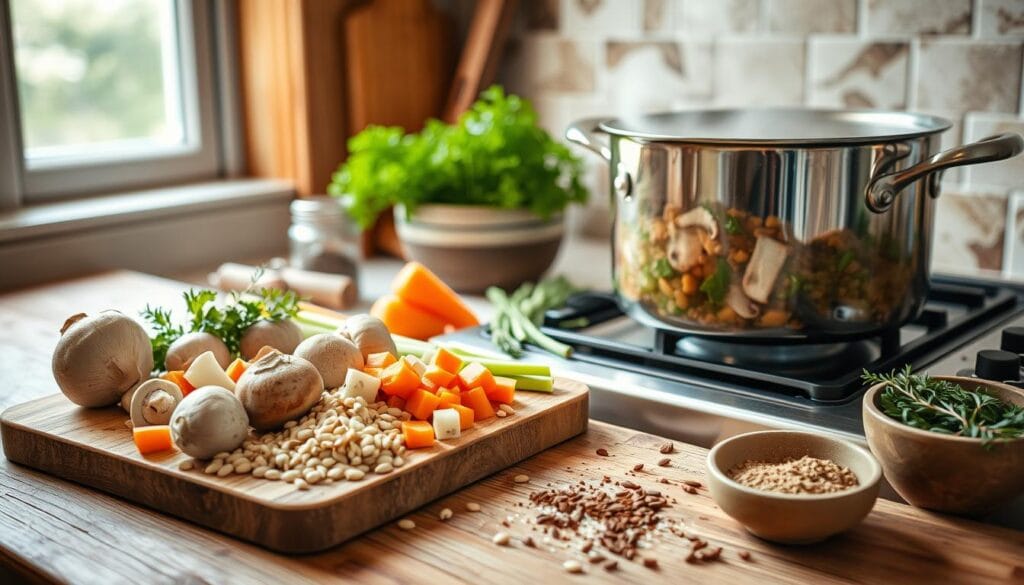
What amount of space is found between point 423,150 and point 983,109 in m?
0.93

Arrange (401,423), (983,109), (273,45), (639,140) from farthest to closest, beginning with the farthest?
1. (273,45)
2. (983,109)
3. (639,140)
4. (401,423)

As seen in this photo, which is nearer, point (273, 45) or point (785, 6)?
point (785, 6)

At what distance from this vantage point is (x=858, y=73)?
1.87m

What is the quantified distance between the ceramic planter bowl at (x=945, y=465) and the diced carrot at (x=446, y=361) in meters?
0.43

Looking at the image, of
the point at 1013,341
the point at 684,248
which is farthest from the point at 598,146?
the point at 1013,341

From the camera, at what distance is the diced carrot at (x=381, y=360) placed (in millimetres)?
1170

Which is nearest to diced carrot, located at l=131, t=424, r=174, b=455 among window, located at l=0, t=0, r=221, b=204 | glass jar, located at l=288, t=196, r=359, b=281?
glass jar, located at l=288, t=196, r=359, b=281

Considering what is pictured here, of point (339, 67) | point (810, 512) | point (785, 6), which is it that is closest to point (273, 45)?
point (339, 67)

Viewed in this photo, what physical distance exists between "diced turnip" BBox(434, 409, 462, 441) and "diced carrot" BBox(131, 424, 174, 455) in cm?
26

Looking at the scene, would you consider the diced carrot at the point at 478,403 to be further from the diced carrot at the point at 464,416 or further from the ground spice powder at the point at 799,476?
the ground spice powder at the point at 799,476

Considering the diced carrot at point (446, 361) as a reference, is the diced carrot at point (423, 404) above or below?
below

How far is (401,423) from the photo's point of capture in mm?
1076

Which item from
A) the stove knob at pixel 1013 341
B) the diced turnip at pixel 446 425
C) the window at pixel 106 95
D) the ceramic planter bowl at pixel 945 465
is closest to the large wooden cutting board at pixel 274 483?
the diced turnip at pixel 446 425

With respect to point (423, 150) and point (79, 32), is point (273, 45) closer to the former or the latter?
point (79, 32)
